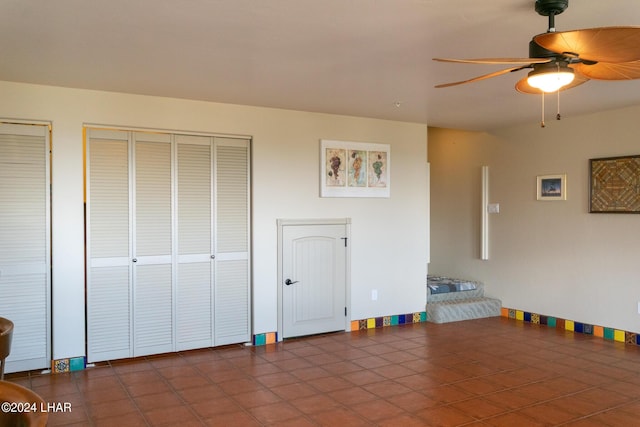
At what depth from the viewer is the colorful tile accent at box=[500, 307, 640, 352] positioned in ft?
17.6

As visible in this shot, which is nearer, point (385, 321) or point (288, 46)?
point (288, 46)

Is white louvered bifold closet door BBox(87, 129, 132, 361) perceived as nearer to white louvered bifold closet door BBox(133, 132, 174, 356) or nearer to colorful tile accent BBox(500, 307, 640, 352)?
white louvered bifold closet door BBox(133, 132, 174, 356)

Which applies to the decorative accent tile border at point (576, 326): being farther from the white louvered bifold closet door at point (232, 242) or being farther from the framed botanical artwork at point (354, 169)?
the white louvered bifold closet door at point (232, 242)

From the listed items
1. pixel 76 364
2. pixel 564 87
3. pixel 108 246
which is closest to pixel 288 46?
pixel 564 87

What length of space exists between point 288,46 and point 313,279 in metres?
2.99

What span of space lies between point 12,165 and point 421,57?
11.4ft

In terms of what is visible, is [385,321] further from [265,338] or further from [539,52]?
[539,52]

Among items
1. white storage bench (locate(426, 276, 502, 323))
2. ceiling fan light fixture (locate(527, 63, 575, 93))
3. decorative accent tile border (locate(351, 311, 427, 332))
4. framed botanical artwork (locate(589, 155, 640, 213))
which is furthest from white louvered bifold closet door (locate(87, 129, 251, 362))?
framed botanical artwork (locate(589, 155, 640, 213))

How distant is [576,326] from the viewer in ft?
19.2

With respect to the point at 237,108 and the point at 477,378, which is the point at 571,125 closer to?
the point at 477,378

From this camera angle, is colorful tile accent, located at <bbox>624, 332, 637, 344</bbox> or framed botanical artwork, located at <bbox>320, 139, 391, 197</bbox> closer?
colorful tile accent, located at <bbox>624, 332, 637, 344</bbox>

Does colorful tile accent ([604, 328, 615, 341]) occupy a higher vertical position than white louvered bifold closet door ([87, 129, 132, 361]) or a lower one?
lower

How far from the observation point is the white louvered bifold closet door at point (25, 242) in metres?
4.27

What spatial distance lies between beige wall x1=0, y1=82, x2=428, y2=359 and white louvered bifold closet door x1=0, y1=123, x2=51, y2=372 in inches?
3.3
